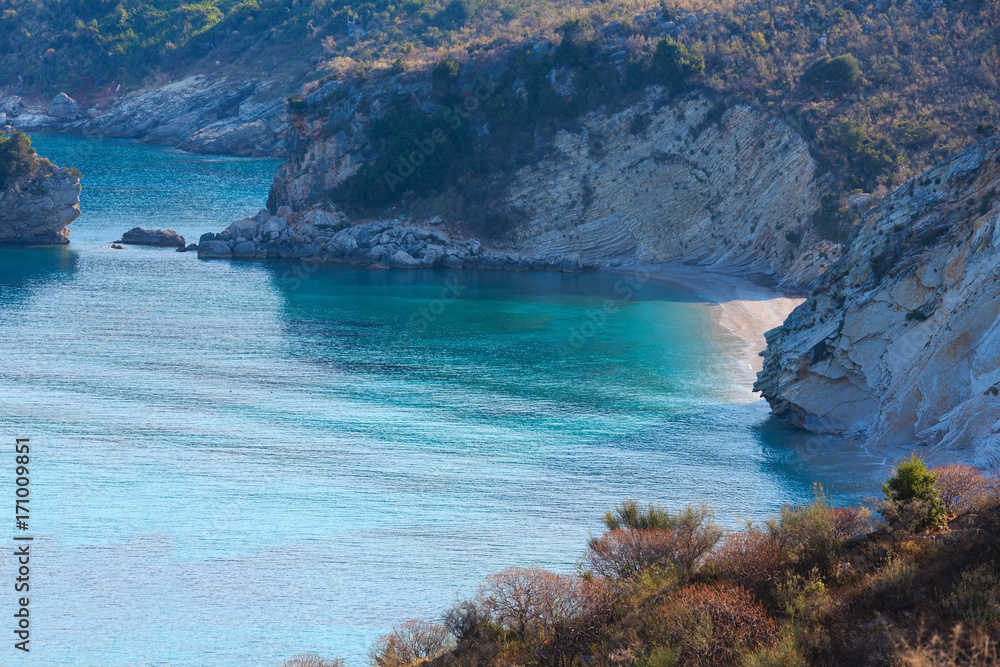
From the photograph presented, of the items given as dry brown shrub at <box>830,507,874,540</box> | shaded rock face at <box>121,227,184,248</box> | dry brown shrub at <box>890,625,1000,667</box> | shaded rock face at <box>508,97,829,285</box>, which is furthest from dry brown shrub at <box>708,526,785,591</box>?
shaded rock face at <box>121,227,184,248</box>

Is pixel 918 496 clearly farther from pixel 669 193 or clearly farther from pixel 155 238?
pixel 155 238

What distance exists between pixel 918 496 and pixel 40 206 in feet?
204

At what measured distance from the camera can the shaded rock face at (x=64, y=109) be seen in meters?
117

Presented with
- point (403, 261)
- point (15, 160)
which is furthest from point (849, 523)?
point (15, 160)

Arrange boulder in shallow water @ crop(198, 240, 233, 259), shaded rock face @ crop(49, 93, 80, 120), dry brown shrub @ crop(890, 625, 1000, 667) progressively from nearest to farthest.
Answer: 1. dry brown shrub @ crop(890, 625, 1000, 667)
2. boulder in shallow water @ crop(198, 240, 233, 259)
3. shaded rock face @ crop(49, 93, 80, 120)

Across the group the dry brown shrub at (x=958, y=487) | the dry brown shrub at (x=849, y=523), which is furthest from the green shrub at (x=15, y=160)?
the dry brown shrub at (x=958, y=487)

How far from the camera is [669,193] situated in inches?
2318

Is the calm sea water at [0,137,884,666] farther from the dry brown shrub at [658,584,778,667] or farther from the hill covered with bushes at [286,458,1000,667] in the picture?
the dry brown shrub at [658,584,778,667]

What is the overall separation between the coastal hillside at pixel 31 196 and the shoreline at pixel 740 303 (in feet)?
126

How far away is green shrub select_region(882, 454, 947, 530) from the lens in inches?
617

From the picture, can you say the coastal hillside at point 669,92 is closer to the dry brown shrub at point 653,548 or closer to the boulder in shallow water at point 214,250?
the boulder in shallow water at point 214,250

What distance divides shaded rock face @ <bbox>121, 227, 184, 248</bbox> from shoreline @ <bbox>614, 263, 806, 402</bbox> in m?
31.0

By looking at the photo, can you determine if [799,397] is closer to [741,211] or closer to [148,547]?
[148,547]

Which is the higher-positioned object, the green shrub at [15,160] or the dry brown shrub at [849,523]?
the green shrub at [15,160]
